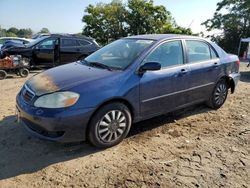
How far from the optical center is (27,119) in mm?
3998

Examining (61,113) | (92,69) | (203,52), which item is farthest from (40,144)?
(203,52)

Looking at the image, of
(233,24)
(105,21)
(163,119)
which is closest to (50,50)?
(163,119)

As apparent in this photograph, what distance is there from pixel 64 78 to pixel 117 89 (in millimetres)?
809

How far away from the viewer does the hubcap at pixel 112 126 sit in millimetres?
4096

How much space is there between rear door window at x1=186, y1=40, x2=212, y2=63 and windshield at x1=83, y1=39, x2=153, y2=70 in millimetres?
874

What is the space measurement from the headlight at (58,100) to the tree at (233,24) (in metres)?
27.4

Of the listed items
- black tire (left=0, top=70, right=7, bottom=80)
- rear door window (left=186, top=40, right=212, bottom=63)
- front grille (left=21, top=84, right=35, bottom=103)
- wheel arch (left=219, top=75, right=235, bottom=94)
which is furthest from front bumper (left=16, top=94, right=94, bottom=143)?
black tire (left=0, top=70, right=7, bottom=80)

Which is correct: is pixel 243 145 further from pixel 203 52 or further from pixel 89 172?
pixel 89 172

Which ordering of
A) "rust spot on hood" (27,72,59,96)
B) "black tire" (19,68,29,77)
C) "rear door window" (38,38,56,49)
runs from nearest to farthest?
"rust spot on hood" (27,72,59,96) < "black tire" (19,68,29,77) < "rear door window" (38,38,56,49)

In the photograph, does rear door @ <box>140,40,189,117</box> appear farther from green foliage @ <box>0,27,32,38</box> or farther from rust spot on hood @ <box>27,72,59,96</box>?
green foliage @ <box>0,27,32,38</box>

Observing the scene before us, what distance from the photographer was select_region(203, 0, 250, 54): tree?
28659mm

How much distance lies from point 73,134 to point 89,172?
567 millimetres

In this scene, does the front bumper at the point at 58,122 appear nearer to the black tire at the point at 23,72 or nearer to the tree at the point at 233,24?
the black tire at the point at 23,72

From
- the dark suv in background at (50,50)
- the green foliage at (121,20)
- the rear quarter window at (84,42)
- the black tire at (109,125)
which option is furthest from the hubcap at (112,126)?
the green foliage at (121,20)
